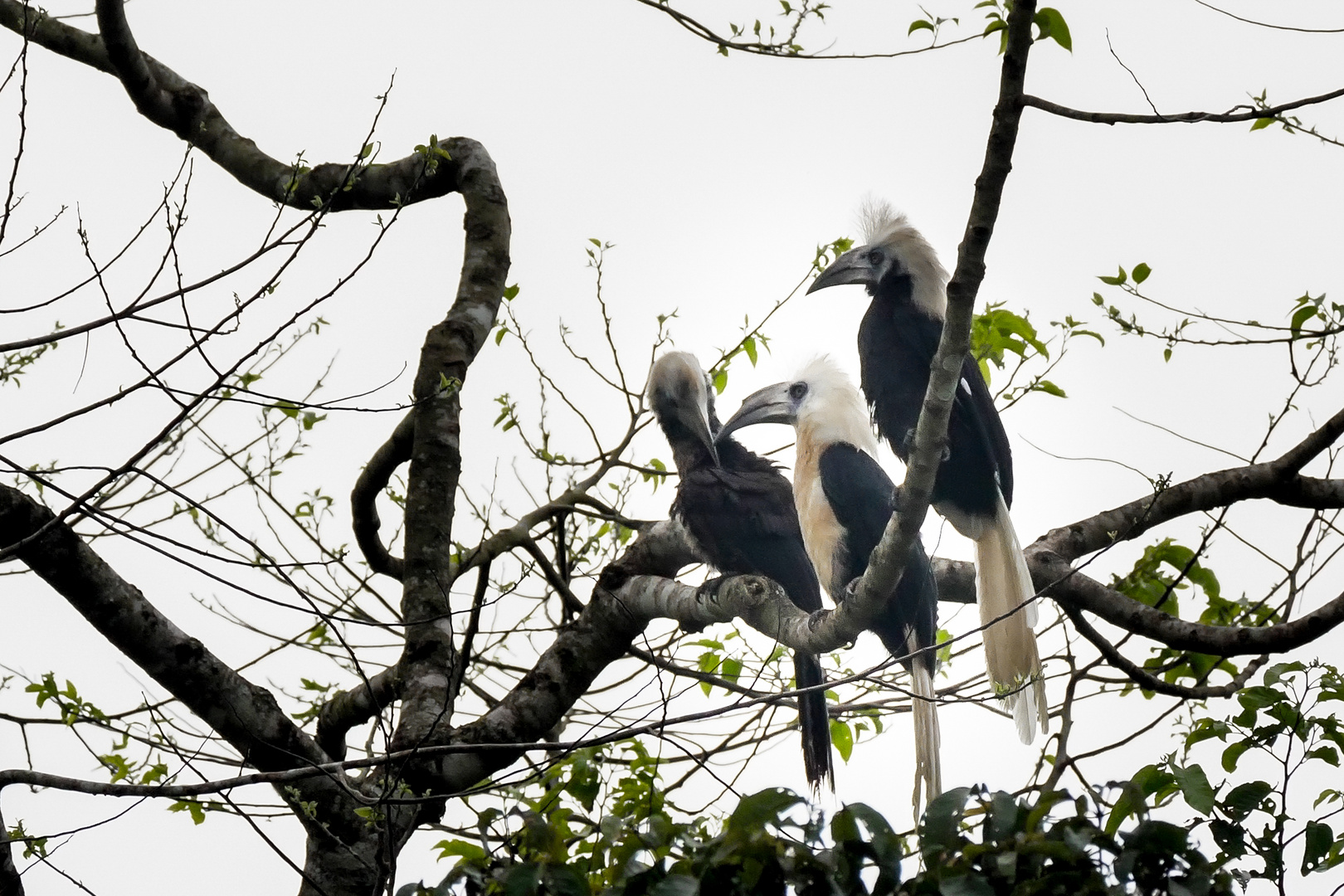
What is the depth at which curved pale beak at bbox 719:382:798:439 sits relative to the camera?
14.5 ft

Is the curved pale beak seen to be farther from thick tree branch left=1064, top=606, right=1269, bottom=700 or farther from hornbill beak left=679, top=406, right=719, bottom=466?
thick tree branch left=1064, top=606, right=1269, bottom=700

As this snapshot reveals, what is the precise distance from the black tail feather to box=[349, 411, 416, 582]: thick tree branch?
1.27m

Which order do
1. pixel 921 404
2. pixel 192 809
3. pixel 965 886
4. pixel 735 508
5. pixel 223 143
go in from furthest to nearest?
pixel 735 508 → pixel 223 143 → pixel 921 404 → pixel 192 809 → pixel 965 886

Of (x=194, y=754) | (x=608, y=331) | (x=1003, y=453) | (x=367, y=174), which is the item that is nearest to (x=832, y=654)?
(x=1003, y=453)

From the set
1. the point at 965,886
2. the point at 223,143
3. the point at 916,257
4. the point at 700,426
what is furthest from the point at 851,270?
the point at 965,886

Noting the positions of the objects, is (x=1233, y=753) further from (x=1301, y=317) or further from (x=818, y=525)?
(x=818, y=525)

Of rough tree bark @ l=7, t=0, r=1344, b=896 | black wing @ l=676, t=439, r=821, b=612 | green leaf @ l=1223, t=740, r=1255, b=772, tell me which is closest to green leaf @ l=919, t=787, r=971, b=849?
rough tree bark @ l=7, t=0, r=1344, b=896

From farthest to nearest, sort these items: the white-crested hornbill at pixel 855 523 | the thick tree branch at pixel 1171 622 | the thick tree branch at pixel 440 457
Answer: the white-crested hornbill at pixel 855 523 < the thick tree branch at pixel 440 457 < the thick tree branch at pixel 1171 622

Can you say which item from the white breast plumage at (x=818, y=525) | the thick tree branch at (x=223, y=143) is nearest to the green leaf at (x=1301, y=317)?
the white breast plumage at (x=818, y=525)

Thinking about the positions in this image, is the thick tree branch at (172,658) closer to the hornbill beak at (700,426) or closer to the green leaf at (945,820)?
the green leaf at (945,820)

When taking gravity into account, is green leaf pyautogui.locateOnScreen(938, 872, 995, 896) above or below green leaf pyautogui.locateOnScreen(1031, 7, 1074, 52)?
below

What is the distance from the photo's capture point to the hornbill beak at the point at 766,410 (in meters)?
Answer: 4.41

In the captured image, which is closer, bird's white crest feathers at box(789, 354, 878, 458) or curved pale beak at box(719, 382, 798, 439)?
bird's white crest feathers at box(789, 354, 878, 458)

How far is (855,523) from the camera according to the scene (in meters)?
3.87
